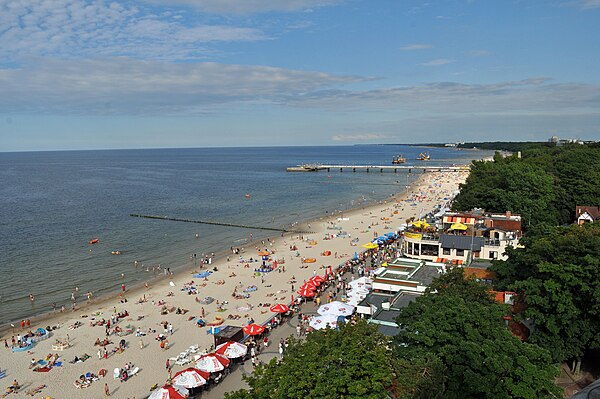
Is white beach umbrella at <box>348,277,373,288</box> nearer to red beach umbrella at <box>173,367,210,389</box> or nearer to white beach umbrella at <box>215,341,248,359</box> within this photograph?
white beach umbrella at <box>215,341,248,359</box>

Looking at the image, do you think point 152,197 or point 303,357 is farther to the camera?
point 152,197

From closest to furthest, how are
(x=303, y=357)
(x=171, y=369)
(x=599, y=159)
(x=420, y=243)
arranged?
(x=303, y=357) < (x=171, y=369) < (x=420, y=243) < (x=599, y=159)

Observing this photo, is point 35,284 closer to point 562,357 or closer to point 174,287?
point 174,287

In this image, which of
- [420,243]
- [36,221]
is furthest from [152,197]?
[420,243]

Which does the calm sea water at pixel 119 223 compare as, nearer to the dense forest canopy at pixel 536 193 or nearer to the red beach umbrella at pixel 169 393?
the red beach umbrella at pixel 169 393

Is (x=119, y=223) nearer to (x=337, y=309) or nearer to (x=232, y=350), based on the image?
(x=337, y=309)

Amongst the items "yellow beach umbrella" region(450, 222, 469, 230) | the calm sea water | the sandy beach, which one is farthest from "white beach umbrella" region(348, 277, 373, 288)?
the calm sea water
